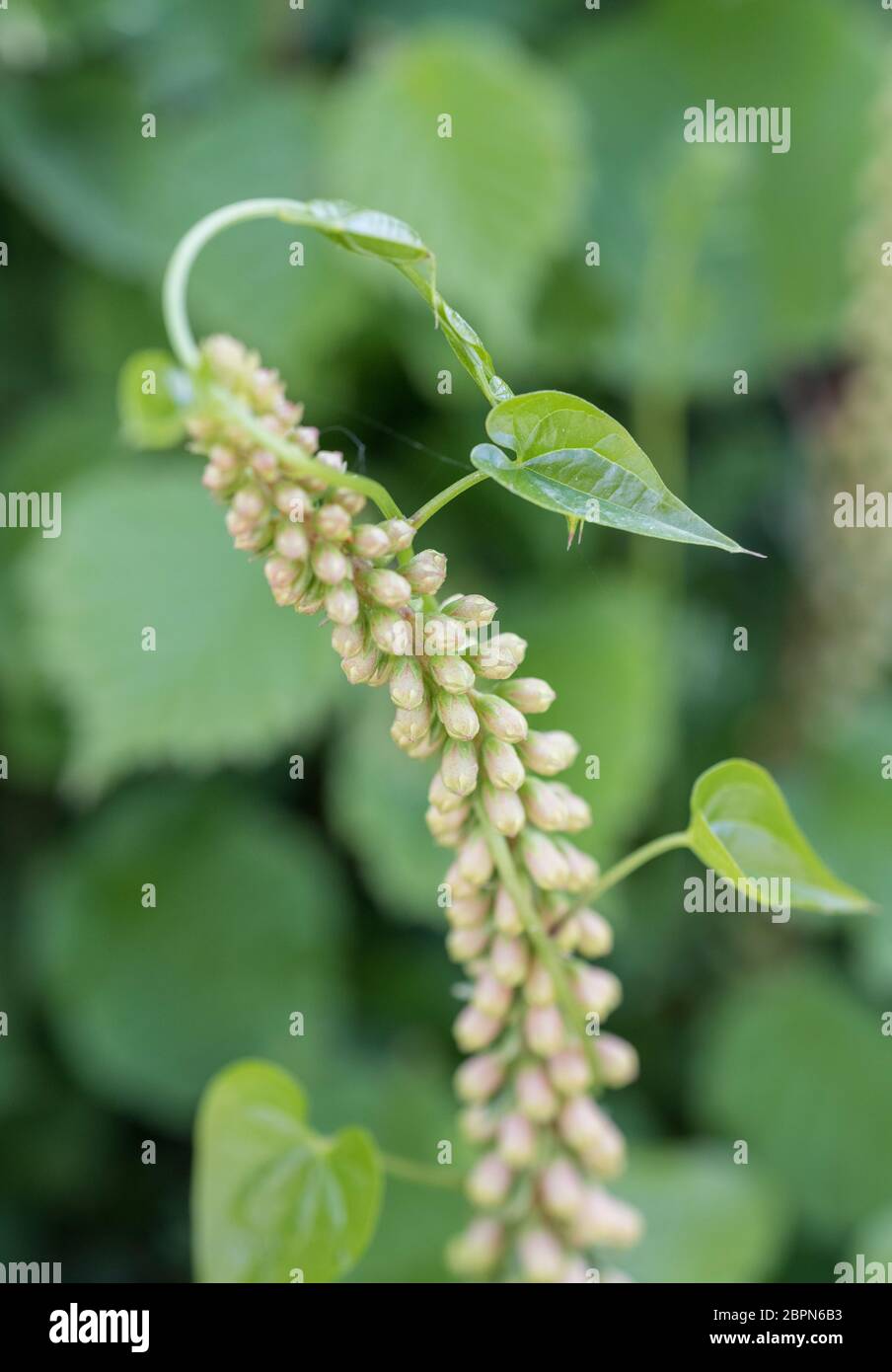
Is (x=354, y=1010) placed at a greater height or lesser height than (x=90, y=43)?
lesser

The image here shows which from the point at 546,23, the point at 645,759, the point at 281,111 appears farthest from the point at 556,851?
the point at 546,23

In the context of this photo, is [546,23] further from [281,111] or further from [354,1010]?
[354,1010]

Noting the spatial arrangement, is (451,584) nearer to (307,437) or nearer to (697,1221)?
(697,1221)

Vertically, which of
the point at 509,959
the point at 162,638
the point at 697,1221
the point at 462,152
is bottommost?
the point at 697,1221

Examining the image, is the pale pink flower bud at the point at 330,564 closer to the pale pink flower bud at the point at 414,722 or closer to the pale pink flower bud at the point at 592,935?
the pale pink flower bud at the point at 414,722

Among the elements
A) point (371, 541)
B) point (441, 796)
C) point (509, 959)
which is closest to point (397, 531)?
point (371, 541)

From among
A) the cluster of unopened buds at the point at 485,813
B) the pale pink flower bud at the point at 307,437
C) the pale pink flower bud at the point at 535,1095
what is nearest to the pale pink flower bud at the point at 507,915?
the cluster of unopened buds at the point at 485,813

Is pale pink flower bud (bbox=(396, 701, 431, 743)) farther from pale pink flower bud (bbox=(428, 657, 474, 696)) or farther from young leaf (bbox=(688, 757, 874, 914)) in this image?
young leaf (bbox=(688, 757, 874, 914))
